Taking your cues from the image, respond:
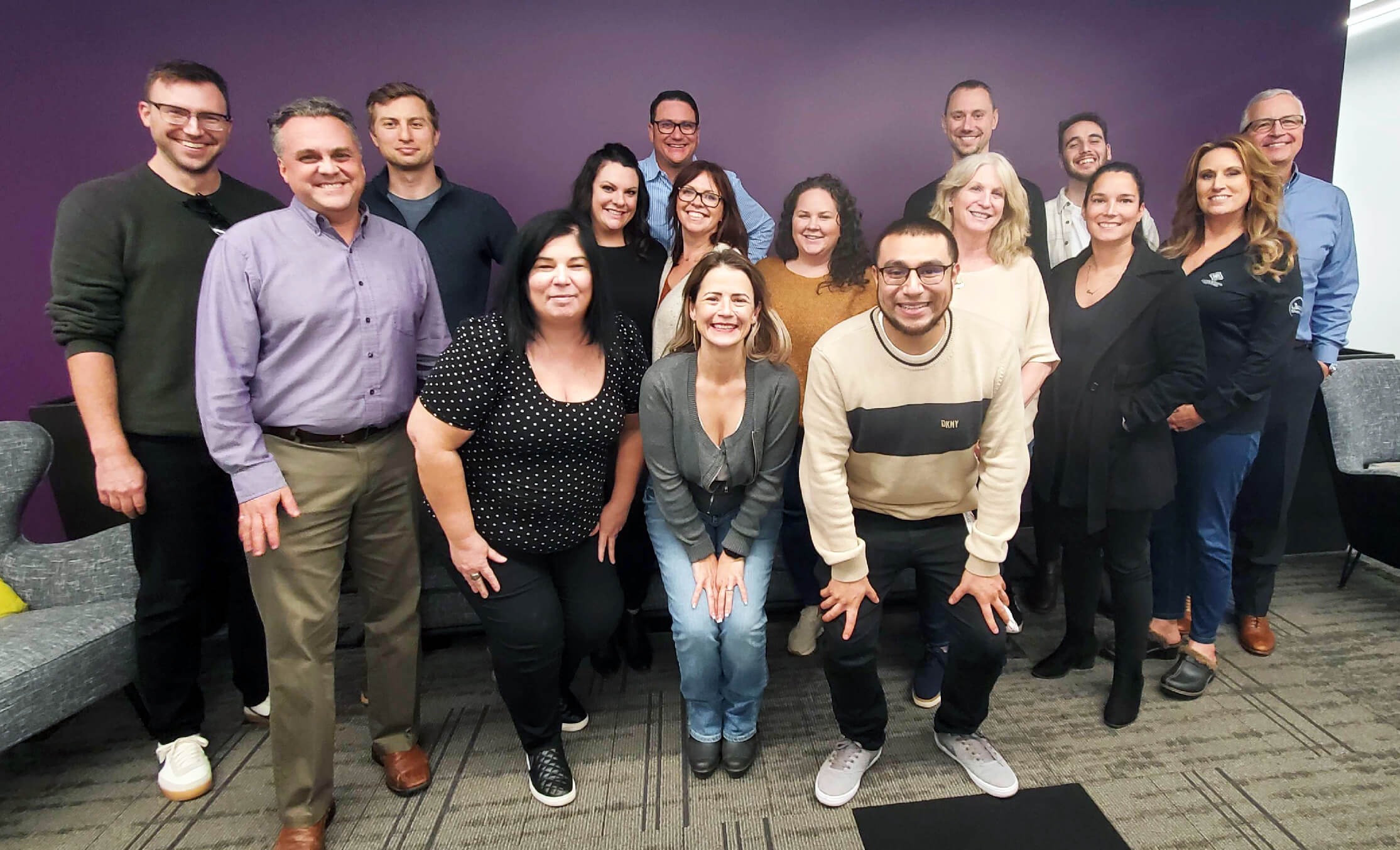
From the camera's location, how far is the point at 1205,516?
7.51 feet

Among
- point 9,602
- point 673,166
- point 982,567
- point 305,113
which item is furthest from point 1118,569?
point 9,602

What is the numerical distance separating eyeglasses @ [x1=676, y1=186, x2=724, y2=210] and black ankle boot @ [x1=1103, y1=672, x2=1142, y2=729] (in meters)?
1.84

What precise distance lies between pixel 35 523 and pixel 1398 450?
18.9 ft

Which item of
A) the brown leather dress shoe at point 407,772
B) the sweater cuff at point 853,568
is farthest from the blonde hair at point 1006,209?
the brown leather dress shoe at point 407,772

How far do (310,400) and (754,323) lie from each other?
105 centimetres

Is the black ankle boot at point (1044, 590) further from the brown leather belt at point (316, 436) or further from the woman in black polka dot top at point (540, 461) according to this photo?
the brown leather belt at point (316, 436)

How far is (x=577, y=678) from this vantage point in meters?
2.45

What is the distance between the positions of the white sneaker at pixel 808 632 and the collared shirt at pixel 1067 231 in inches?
62.1

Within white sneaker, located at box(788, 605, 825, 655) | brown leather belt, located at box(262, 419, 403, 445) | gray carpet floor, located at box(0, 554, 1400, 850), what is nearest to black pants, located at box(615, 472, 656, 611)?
gray carpet floor, located at box(0, 554, 1400, 850)

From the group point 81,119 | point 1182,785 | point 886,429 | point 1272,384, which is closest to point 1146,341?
point 1272,384

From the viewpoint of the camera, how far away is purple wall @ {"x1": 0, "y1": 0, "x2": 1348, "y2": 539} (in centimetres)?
293

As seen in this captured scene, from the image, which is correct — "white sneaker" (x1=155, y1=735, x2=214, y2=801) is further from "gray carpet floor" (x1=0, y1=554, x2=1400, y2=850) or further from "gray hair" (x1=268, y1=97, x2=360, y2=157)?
"gray hair" (x1=268, y1=97, x2=360, y2=157)

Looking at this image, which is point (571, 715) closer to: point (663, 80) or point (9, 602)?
point (9, 602)

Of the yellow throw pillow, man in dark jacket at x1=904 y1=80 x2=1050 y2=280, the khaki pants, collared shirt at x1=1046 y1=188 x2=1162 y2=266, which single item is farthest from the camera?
collared shirt at x1=1046 y1=188 x2=1162 y2=266
